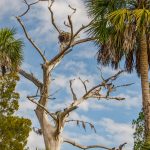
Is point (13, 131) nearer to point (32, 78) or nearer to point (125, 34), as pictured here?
point (32, 78)

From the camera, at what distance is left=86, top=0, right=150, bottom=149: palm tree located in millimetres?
22375

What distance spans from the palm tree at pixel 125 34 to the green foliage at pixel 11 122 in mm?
10206

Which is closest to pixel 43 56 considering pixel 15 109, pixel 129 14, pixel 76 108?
pixel 76 108

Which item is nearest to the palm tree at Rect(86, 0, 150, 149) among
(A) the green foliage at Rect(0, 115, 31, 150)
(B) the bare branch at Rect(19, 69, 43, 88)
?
(B) the bare branch at Rect(19, 69, 43, 88)

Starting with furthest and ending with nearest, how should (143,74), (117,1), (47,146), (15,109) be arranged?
(15,109)
(47,146)
(117,1)
(143,74)

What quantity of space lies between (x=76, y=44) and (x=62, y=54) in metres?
0.84

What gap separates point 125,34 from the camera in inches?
898

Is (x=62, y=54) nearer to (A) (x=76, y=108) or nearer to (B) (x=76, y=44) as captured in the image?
(B) (x=76, y=44)

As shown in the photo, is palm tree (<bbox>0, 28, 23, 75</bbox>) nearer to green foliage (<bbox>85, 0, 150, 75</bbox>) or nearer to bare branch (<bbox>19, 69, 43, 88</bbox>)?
bare branch (<bbox>19, 69, 43, 88</bbox>)

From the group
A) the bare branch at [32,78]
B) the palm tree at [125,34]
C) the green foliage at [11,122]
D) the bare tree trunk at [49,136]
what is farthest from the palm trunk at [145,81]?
the green foliage at [11,122]

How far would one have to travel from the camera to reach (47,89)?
2623 centimetres

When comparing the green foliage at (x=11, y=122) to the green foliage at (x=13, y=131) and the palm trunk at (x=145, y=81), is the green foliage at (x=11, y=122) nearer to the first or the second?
the green foliage at (x=13, y=131)

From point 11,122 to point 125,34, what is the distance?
43.0 ft

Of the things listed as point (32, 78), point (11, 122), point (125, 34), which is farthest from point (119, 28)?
A: point (11, 122)
